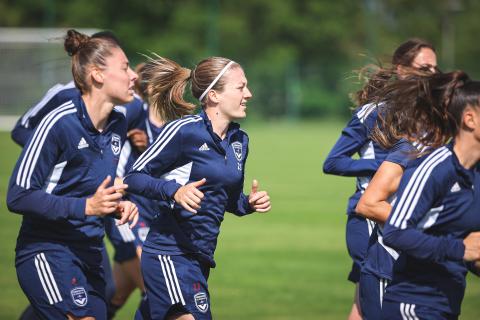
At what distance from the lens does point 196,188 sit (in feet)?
16.3

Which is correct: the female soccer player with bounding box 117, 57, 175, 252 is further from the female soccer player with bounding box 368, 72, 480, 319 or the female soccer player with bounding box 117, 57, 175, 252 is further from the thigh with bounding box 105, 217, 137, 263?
the female soccer player with bounding box 368, 72, 480, 319

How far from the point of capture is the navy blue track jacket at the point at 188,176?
516 cm

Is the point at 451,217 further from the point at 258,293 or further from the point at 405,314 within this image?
the point at 258,293

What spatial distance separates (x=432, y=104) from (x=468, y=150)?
36 centimetres

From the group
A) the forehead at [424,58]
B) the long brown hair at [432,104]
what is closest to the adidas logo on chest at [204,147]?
the long brown hair at [432,104]

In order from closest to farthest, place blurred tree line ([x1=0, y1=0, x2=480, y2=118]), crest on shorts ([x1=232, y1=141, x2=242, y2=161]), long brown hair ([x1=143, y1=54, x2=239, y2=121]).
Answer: crest on shorts ([x1=232, y1=141, x2=242, y2=161]) → long brown hair ([x1=143, y1=54, x2=239, y2=121]) → blurred tree line ([x1=0, y1=0, x2=480, y2=118])

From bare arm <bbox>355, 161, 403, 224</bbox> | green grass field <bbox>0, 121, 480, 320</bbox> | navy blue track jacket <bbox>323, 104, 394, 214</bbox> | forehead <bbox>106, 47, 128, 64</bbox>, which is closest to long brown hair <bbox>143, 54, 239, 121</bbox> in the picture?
forehead <bbox>106, 47, 128, 64</bbox>

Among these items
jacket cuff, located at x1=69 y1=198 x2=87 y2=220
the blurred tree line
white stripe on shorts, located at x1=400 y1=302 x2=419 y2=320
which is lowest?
the blurred tree line

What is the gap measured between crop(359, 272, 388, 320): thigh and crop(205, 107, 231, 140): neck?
1.18 meters

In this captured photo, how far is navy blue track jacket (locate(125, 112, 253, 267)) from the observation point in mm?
5160

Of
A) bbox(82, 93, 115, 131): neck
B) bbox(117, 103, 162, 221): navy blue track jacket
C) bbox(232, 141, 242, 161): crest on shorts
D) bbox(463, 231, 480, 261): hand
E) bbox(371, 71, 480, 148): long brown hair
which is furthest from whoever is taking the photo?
bbox(117, 103, 162, 221): navy blue track jacket

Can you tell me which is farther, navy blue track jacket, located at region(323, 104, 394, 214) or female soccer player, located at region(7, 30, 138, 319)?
navy blue track jacket, located at region(323, 104, 394, 214)

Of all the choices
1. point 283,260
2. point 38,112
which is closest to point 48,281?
point 38,112

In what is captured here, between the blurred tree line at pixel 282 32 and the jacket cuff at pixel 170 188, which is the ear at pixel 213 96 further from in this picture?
the blurred tree line at pixel 282 32
